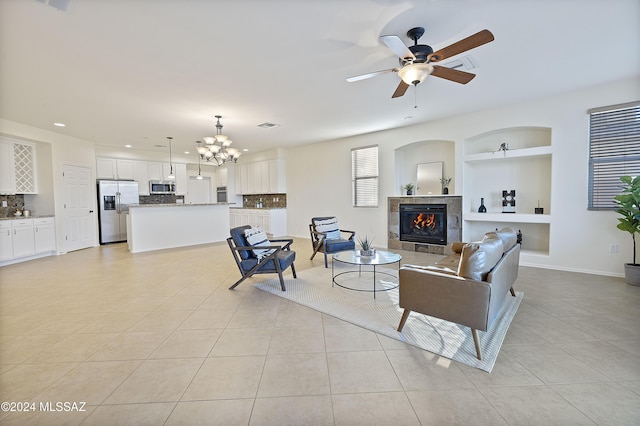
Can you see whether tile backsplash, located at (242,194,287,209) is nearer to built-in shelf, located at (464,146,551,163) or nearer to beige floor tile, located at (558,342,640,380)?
built-in shelf, located at (464,146,551,163)

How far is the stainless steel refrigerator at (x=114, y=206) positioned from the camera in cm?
730

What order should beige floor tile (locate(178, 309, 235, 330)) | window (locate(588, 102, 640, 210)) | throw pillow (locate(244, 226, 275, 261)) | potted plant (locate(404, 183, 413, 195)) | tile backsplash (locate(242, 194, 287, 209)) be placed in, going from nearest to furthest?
1. beige floor tile (locate(178, 309, 235, 330))
2. throw pillow (locate(244, 226, 275, 261))
3. window (locate(588, 102, 640, 210))
4. potted plant (locate(404, 183, 413, 195))
5. tile backsplash (locate(242, 194, 287, 209))

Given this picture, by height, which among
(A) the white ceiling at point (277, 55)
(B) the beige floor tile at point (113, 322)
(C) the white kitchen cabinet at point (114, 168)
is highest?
(A) the white ceiling at point (277, 55)

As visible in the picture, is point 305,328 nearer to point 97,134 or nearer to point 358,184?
point 358,184

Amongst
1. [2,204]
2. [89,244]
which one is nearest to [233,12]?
[2,204]

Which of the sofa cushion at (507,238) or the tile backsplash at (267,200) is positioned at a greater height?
the tile backsplash at (267,200)

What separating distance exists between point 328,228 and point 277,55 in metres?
3.12

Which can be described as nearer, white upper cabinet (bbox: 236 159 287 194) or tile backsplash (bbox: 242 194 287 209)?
white upper cabinet (bbox: 236 159 287 194)

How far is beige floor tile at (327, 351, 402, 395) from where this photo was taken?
1.75 metres

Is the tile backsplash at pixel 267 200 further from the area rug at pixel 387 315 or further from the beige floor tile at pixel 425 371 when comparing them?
the beige floor tile at pixel 425 371

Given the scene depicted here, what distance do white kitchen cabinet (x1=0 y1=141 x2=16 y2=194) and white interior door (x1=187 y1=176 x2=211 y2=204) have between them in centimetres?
497

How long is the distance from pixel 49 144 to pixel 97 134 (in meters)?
0.89

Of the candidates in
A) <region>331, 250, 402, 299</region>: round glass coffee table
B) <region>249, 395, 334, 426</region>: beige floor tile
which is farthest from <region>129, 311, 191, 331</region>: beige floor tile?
<region>331, 250, 402, 299</region>: round glass coffee table

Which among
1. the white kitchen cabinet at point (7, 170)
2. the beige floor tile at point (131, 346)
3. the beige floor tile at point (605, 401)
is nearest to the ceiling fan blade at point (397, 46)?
the beige floor tile at point (605, 401)
